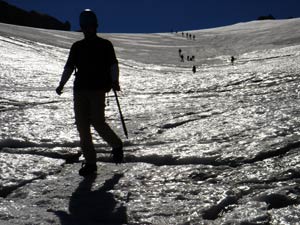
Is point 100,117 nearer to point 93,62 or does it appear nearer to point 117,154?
point 117,154

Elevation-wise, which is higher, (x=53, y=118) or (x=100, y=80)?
(x=100, y=80)

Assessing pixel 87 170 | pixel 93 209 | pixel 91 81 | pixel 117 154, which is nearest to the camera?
pixel 93 209

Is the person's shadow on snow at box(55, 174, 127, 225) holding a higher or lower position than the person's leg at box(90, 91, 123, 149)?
lower

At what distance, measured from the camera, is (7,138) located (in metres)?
6.94

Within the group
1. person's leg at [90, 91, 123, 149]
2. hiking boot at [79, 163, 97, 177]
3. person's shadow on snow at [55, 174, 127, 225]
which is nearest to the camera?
person's shadow on snow at [55, 174, 127, 225]

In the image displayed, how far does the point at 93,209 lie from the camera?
4375 mm

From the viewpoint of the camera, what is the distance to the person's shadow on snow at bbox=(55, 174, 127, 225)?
13.5ft

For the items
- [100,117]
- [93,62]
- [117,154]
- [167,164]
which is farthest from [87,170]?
[93,62]

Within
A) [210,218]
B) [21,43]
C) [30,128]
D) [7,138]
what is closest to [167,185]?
[210,218]

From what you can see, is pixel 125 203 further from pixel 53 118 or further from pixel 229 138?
pixel 53 118

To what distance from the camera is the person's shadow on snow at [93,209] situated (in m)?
4.12

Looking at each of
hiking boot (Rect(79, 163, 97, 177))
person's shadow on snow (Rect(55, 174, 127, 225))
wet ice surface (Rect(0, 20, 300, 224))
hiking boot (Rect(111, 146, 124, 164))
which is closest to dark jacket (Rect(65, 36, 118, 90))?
hiking boot (Rect(111, 146, 124, 164))

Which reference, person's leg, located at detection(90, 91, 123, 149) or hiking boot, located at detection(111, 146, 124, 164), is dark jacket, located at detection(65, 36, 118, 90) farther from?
hiking boot, located at detection(111, 146, 124, 164)

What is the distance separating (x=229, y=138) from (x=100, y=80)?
78.0 inches
